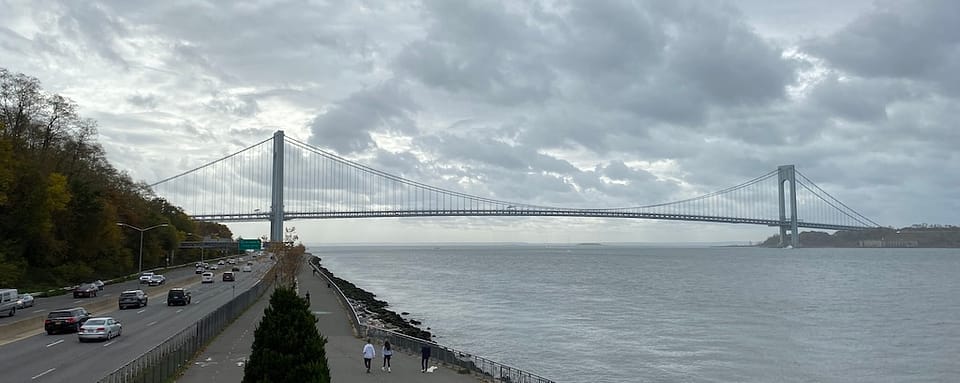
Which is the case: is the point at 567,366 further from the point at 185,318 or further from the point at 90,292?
the point at 90,292

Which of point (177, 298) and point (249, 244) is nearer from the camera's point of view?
point (177, 298)

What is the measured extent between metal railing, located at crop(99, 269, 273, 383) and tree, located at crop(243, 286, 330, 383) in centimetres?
641

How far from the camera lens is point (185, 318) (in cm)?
4119

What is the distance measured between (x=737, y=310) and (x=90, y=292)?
51365 mm

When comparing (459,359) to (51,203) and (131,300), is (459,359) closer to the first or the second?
(131,300)

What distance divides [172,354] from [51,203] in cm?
4500

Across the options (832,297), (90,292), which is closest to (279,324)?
(90,292)

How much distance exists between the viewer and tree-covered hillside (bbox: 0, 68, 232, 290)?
5847 cm

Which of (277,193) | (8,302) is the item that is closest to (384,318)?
(8,302)

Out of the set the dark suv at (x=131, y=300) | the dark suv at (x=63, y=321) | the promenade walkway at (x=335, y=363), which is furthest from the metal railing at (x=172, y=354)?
the dark suv at (x=131, y=300)

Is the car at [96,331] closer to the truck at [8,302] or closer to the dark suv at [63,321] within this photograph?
the dark suv at [63,321]

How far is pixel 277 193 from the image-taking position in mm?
141125

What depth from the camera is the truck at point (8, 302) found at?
4003 cm

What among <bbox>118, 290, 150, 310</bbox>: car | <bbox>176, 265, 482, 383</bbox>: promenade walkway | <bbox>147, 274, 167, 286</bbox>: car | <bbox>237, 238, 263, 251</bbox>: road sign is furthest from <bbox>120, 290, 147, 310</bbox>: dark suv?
<bbox>237, 238, 263, 251</bbox>: road sign
